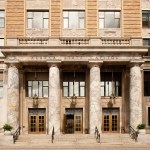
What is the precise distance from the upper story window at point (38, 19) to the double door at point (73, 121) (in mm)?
9873

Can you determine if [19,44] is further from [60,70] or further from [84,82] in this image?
[84,82]

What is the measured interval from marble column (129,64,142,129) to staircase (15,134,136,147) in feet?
7.50

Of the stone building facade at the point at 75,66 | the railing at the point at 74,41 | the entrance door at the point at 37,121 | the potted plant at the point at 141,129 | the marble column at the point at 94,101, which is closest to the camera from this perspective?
the potted plant at the point at 141,129

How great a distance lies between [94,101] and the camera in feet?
136

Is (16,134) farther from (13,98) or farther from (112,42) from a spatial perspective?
(112,42)

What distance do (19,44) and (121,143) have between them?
564 inches

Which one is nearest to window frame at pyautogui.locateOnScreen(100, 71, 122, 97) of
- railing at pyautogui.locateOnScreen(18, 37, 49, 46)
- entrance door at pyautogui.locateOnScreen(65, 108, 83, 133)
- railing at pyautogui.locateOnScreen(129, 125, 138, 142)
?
entrance door at pyautogui.locateOnScreen(65, 108, 83, 133)

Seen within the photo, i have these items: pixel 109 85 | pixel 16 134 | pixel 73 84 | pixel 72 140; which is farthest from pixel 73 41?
pixel 16 134

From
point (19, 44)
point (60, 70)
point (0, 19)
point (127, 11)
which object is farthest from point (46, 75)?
point (127, 11)

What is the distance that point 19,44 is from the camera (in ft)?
140

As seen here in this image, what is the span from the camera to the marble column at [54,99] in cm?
4134

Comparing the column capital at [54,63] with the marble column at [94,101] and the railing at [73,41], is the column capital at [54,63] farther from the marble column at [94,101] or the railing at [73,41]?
the marble column at [94,101]

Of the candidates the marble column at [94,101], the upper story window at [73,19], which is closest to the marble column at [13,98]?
the marble column at [94,101]

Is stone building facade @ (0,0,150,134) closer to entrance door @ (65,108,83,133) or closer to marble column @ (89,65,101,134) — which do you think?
entrance door @ (65,108,83,133)
